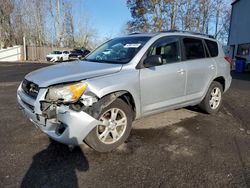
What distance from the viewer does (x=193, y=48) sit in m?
4.75

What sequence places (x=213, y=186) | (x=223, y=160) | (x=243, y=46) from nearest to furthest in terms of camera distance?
1. (x=213, y=186)
2. (x=223, y=160)
3. (x=243, y=46)

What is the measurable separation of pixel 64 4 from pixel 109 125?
40328 millimetres

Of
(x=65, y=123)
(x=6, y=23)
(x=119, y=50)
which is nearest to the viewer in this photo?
(x=65, y=123)

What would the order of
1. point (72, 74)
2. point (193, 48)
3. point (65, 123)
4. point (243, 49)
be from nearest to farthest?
1. point (65, 123)
2. point (72, 74)
3. point (193, 48)
4. point (243, 49)

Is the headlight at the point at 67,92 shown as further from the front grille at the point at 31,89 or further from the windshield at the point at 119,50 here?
the windshield at the point at 119,50

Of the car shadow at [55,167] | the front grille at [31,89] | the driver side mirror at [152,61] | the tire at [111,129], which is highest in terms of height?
the driver side mirror at [152,61]

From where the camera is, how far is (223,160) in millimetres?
3195

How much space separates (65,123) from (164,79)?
6.23 ft

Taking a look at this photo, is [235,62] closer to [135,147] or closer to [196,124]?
[196,124]

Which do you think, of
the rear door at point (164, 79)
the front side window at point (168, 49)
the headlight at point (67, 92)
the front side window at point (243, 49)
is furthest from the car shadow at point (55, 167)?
the front side window at point (243, 49)

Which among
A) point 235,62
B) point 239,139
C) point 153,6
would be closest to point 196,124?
point 239,139

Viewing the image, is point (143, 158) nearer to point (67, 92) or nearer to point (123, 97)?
point (123, 97)

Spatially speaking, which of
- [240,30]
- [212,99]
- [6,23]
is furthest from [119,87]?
[6,23]

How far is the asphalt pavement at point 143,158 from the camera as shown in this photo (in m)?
2.72
